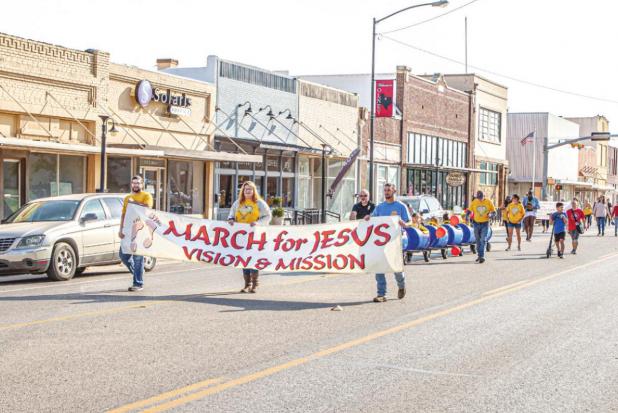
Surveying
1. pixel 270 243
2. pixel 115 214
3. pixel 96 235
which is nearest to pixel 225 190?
pixel 115 214

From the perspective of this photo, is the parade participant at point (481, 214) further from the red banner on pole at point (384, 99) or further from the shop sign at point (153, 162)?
the red banner on pole at point (384, 99)

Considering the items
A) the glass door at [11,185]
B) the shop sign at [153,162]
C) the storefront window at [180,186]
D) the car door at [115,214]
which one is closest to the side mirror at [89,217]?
the car door at [115,214]

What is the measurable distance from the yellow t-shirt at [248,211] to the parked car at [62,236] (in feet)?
13.2

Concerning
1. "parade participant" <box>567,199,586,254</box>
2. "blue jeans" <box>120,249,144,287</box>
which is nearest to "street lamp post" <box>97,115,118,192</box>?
"blue jeans" <box>120,249,144,287</box>

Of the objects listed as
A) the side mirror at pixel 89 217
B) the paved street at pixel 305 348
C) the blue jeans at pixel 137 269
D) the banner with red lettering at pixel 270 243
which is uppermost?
the side mirror at pixel 89 217

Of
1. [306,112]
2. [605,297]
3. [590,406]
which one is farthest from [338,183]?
[590,406]

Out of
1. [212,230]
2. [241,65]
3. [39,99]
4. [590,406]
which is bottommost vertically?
[590,406]

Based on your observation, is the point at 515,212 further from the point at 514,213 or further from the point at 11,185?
the point at 11,185

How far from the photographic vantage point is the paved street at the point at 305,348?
7.34 m

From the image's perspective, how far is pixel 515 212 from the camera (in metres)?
28.1

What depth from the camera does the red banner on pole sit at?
45406mm

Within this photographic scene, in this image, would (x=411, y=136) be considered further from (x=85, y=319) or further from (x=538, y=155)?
(x=85, y=319)

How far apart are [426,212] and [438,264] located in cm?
744

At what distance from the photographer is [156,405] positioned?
22.8ft
